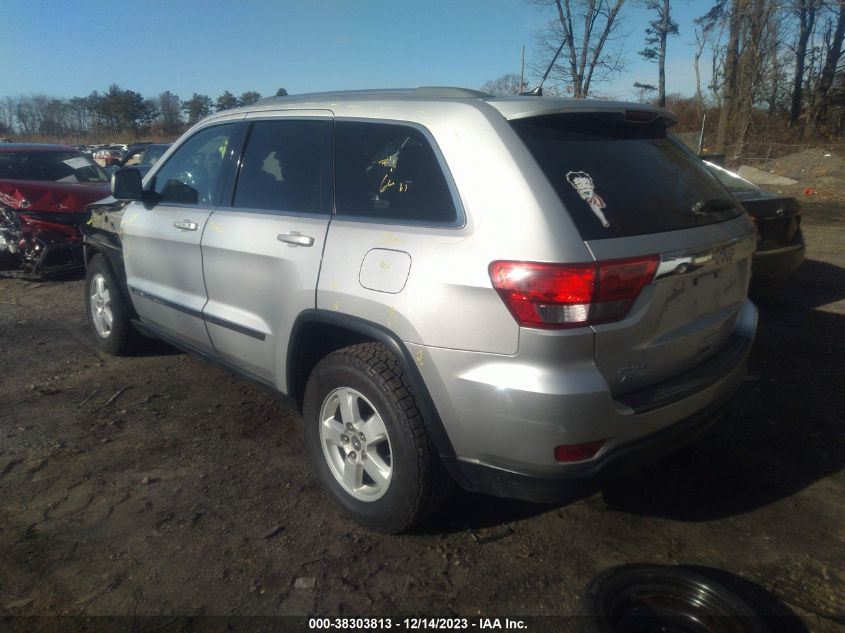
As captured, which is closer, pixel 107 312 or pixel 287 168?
pixel 287 168

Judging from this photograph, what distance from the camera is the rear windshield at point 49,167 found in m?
7.86

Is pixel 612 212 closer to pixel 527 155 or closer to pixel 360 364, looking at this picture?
pixel 527 155

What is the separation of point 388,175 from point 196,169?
5.66 feet

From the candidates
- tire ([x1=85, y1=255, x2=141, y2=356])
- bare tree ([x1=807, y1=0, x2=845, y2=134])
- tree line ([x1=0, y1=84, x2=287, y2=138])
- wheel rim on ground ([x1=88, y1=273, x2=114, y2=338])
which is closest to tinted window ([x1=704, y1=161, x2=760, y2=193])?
tire ([x1=85, y1=255, x2=141, y2=356])

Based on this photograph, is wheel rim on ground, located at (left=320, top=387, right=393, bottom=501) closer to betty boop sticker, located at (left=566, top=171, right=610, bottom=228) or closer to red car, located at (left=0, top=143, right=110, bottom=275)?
betty boop sticker, located at (left=566, top=171, right=610, bottom=228)

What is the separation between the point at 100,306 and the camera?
16.4ft

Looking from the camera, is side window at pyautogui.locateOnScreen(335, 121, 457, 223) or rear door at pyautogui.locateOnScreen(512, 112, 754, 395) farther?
side window at pyautogui.locateOnScreen(335, 121, 457, 223)

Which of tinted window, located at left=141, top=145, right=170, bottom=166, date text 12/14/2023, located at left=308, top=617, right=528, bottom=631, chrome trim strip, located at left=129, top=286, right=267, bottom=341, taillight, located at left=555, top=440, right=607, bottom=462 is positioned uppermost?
tinted window, located at left=141, top=145, right=170, bottom=166

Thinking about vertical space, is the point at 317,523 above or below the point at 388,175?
below

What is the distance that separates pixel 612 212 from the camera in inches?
91.9

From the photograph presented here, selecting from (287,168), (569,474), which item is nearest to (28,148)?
(287,168)

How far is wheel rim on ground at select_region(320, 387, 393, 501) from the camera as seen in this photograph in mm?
2674

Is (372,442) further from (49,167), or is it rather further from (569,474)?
(49,167)

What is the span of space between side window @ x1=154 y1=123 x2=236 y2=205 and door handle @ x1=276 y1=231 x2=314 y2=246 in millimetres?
895
